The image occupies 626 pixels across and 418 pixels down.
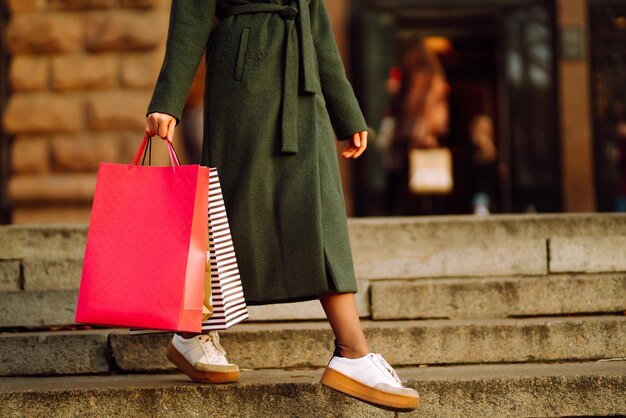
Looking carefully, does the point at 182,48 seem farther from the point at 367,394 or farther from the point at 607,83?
the point at 607,83

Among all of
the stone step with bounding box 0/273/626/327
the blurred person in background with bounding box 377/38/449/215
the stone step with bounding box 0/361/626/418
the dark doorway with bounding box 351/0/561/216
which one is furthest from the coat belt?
the blurred person in background with bounding box 377/38/449/215

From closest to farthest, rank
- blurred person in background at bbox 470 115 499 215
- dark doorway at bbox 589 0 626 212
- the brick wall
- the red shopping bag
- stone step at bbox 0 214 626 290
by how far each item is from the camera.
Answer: the red shopping bag
stone step at bbox 0 214 626 290
the brick wall
dark doorway at bbox 589 0 626 212
blurred person in background at bbox 470 115 499 215

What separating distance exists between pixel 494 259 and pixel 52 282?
2201mm

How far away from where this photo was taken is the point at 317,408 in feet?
12.4

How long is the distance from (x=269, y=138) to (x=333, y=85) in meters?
0.34

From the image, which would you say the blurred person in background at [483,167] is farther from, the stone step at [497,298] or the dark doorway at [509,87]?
the stone step at [497,298]

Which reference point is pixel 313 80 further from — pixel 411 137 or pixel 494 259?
pixel 411 137

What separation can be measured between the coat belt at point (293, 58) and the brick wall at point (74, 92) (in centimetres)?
408

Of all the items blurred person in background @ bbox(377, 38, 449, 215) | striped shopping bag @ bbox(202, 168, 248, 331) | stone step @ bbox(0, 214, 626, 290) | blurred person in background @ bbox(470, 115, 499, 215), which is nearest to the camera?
striped shopping bag @ bbox(202, 168, 248, 331)

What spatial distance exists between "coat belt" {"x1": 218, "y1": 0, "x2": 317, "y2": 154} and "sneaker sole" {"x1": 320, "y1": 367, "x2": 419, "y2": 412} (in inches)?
31.5

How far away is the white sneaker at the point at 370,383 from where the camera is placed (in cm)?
343

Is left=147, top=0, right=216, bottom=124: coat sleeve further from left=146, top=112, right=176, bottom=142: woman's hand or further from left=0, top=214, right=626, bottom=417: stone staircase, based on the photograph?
left=0, top=214, right=626, bottom=417: stone staircase

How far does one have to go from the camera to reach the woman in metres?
3.48

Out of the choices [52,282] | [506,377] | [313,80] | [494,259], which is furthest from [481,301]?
[52,282]
